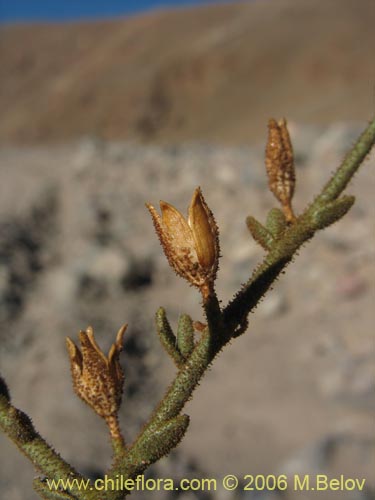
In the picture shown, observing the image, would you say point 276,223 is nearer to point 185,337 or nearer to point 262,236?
point 262,236

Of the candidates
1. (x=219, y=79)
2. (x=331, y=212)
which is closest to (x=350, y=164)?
(x=331, y=212)

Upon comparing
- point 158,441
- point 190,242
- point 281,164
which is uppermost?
point 281,164

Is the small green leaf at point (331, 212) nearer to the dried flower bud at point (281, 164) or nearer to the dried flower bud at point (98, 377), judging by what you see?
the dried flower bud at point (281, 164)

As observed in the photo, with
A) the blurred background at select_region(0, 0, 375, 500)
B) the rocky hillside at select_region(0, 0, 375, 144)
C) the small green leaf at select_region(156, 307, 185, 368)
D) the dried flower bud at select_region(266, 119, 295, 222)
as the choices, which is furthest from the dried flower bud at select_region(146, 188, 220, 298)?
the rocky hillside at select_region(0, 0, 375, 144)

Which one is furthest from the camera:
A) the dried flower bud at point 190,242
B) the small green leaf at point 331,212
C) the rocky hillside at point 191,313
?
the rocky hillside at point 191,313

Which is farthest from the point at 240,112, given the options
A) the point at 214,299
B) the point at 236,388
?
the point at 214,299

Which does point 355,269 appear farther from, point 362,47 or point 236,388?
point 362,47

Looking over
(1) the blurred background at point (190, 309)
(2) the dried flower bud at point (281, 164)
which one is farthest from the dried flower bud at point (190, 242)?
Result: (1) the blurred background at point (190, 309)
